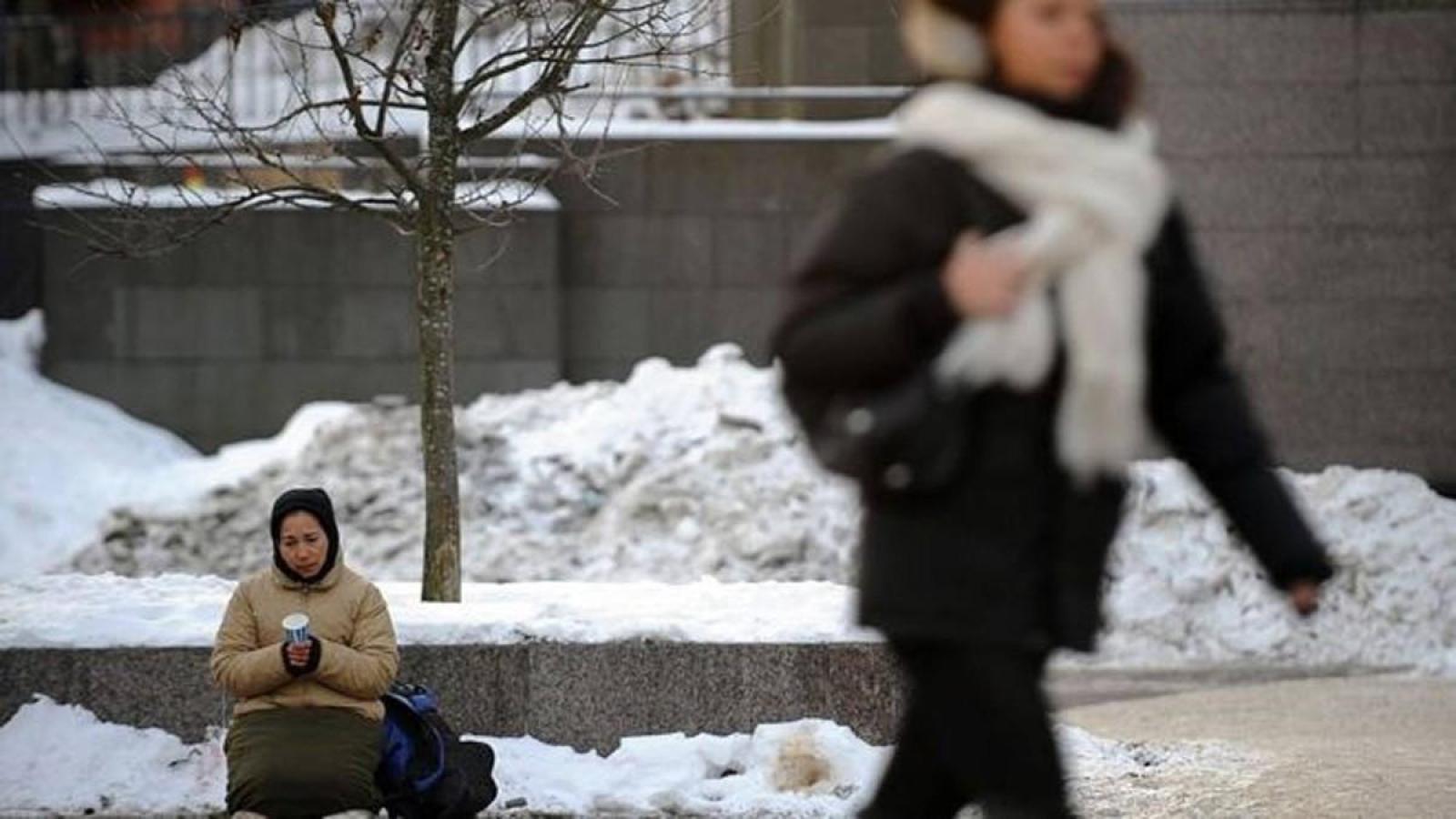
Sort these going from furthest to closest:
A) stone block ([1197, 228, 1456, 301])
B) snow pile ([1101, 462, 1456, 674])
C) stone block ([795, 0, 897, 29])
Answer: stone block ([795, 0, 897, 29]) < stone block ([1197, 228, 1456, 301]) < snow pile ([1101, 462, 1456, 674])

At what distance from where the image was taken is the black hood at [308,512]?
26.0 feet

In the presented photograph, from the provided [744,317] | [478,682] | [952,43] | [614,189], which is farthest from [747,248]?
[952,43]

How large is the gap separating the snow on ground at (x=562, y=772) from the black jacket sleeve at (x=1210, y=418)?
4.54m

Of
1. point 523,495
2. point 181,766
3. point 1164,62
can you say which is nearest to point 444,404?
point 181,766

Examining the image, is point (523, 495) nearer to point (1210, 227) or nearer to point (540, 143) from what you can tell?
point (540, 143)

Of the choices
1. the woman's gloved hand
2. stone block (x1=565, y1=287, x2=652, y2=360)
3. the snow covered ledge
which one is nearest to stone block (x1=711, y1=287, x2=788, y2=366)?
stone block (x1=565, y1=287, x2=652, y2=360)

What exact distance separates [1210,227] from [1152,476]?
175cm

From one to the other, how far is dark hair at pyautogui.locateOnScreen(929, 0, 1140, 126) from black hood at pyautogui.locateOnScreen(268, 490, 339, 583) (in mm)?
3773

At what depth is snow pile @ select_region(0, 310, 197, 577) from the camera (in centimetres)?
1677

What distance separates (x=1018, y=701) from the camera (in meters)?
4.31

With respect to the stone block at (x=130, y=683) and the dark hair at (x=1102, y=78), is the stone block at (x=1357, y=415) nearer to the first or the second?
the stone block at (x=130, y=683)

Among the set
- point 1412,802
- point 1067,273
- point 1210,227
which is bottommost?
point 1412,802

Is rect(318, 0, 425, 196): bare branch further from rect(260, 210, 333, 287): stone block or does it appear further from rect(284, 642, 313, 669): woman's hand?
rect(260, 210, 333, 287): stone block

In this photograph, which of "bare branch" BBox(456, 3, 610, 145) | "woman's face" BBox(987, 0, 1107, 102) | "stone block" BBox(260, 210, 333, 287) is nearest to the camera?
"woman's face" BBox(987, 0, 1107, 102)
